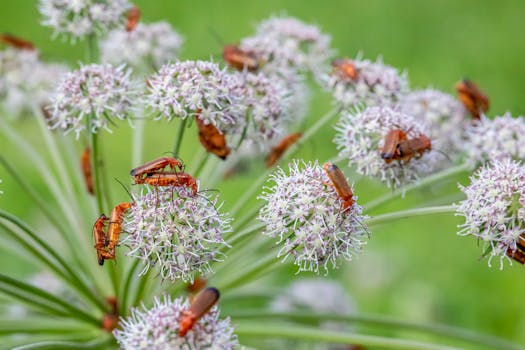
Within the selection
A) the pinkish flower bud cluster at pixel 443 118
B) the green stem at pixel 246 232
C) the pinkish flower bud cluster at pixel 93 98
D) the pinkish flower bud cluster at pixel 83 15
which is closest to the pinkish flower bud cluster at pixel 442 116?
the pinkish flower bud cluster at pixel 443 118

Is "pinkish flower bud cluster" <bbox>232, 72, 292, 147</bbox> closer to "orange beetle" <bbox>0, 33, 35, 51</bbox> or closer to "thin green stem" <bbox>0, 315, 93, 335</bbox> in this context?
"thin green stem" <bbox>0, 315, 93, 335</bbox>

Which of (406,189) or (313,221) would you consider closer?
(313,221)

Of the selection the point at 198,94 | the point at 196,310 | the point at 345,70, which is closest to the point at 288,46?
the point at 345,70

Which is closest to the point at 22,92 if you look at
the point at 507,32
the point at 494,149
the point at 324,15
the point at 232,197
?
the point at 494,149

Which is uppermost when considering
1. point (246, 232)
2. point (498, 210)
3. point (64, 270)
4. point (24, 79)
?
point (24, 79)

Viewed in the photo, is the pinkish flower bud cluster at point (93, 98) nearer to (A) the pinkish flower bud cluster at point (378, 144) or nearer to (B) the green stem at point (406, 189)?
(A) the pinkish flower bud cluster at point (378, 144)

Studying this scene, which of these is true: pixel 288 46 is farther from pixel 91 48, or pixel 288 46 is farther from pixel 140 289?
pixel 140 289

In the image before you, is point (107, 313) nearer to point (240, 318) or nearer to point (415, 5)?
point (240, 318)

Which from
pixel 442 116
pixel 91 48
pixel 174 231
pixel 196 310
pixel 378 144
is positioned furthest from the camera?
pixel 442 116
